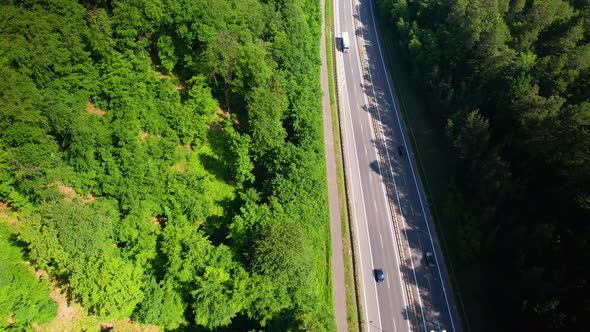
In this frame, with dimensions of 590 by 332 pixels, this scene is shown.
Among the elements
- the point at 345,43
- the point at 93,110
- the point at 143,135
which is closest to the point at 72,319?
the point at 143,135

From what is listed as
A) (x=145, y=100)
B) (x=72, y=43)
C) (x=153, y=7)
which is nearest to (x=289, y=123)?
(x=145, y=100)

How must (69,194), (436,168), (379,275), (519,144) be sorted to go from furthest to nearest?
1. (436,168)
2. (519,144)
3. (379,275)
4. (69,194)

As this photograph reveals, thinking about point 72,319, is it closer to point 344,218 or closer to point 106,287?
point 106,287

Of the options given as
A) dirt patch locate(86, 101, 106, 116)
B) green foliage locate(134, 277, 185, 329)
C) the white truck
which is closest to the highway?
the white truck

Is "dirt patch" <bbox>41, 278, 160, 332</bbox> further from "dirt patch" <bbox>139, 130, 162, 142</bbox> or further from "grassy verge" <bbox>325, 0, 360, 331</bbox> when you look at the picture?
"grassy verge" <bbox>325, 0, 360, 331</bbox>

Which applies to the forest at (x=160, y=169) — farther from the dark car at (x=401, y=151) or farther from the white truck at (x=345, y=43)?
the white truck at (x=345, y=43)

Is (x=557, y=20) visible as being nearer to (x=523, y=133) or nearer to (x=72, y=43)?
(x=523, y=133)
